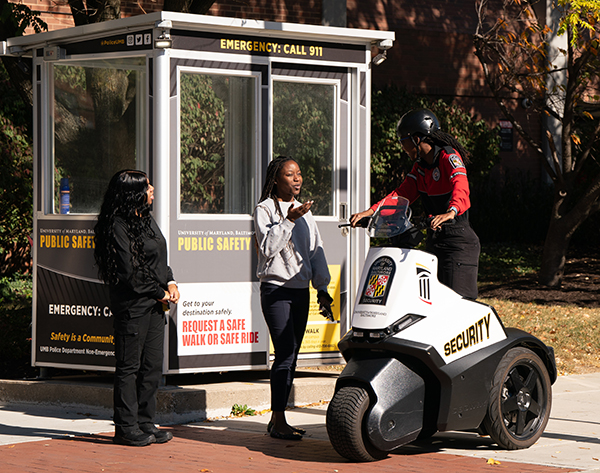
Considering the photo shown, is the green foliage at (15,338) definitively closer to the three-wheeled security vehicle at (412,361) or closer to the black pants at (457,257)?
the three-wheeled security vehicle at (412,361)

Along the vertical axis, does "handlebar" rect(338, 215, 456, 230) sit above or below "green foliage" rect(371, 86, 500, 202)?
below

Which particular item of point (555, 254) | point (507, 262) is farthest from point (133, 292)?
point (507, 262)

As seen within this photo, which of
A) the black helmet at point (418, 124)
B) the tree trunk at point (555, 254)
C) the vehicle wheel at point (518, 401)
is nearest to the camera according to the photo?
the vehicle wheel at point (518, 401)

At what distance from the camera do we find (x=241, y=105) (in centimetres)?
754

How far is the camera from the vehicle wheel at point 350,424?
502cm

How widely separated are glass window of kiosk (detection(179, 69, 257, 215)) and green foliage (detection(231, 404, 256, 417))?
163 cm

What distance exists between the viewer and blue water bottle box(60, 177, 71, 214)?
7539 mm

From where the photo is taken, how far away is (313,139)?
7.87m

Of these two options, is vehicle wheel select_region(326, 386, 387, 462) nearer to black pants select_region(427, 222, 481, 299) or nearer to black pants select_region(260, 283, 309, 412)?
black pants select_region(260, 283, 309, 412)

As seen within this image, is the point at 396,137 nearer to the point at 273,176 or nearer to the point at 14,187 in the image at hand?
the point at 14,187

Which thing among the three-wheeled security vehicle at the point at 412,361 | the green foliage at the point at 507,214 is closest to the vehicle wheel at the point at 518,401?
the three-wheeled security vehicle at the point at 412,361

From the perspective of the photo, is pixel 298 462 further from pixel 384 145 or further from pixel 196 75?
pixel 384 145

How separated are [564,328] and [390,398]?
6372 mm

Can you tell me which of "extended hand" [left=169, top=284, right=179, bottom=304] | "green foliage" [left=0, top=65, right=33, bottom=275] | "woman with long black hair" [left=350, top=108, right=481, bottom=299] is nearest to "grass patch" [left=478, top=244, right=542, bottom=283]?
"green foliage" [left=0, top=65, right=33, bottom=275]
